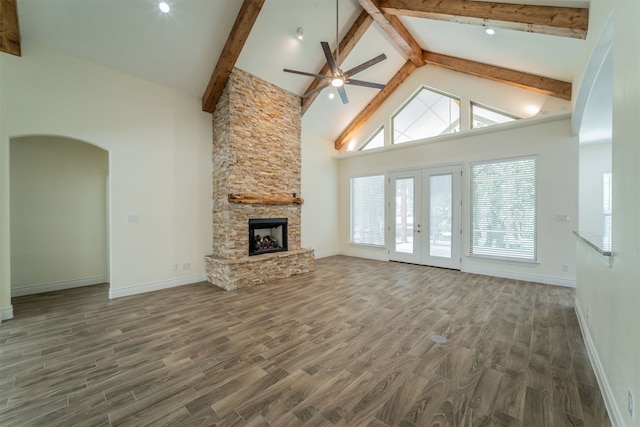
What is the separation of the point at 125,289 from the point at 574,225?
778 centimetres

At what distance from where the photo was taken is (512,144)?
5082 mm

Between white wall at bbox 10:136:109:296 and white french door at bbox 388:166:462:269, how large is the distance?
6465mm

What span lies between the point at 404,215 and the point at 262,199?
12.0 ft

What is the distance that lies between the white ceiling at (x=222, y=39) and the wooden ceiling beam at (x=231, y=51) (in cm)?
13

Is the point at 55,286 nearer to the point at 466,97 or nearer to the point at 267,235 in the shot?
the point at 267,235

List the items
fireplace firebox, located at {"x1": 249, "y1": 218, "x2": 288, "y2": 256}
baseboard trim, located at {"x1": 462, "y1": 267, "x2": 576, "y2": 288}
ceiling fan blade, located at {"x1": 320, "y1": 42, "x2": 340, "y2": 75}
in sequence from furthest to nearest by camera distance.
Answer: fireplace firebox, located at {"x1": 249, "y1": 218, "x2": 288, "y2": 256}, baseboard trim, located at {"x1": 462, "y1": 267, "x2": 576, "y2": 288}, ceiling fan blade, located at {"x1": 320, "y1": 42, "x2": 340, "y2": 75}

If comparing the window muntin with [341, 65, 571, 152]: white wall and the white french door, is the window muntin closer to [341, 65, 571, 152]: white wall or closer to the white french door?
[341, 65, 571, 152]: white wall

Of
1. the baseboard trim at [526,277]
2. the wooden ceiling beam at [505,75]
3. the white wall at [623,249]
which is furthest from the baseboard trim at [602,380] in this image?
the wooden ceiling beam at [505,75]

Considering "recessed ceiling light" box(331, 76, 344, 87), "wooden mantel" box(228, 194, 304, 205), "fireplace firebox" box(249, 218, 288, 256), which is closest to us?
"recessed ceiling light" box(331, 76, 344, 87)

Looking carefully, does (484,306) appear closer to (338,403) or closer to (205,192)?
(338,403)

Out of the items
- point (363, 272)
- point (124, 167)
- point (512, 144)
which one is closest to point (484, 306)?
point (363, 272)

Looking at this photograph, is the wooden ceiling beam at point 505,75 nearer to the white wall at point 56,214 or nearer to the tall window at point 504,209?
the tall window at point 504,209

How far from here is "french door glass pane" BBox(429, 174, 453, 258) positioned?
231 inches

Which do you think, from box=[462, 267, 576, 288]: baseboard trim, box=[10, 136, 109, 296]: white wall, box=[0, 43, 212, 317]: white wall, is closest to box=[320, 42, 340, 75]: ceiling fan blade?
box=[0, 43, 212, 317]: white wall
